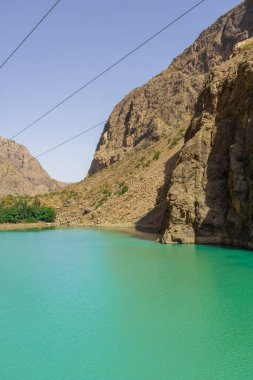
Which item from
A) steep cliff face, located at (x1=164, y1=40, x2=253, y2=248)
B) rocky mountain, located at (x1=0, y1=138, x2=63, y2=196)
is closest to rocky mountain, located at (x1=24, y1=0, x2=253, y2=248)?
steep cliff face, located at (x1=164, y1=40, x2=253, y2=248)

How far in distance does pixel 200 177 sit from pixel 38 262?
12.2 metres

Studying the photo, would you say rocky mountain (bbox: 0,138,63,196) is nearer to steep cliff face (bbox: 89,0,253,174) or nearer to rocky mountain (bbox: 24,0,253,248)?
rocky mountain (bbox: 24,0,253,248)

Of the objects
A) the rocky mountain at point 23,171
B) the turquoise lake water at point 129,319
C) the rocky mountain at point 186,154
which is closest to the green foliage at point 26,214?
the rocky mountain at point 186,154

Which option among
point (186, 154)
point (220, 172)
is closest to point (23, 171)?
point (186, 154)

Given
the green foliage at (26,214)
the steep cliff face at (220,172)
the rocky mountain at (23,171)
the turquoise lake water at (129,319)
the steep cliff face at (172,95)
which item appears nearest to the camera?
the turquoise lake water at (129,319)

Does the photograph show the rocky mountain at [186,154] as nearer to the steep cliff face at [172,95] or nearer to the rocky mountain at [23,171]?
the steep cliff face at [172,95]

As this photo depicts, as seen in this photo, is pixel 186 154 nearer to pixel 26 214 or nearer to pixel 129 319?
pixel 129 319

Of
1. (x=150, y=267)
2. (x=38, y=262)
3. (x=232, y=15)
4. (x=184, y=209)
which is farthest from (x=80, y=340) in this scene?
(x=232, y=15)

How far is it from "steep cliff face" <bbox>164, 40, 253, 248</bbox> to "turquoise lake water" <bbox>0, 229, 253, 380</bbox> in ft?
15.0

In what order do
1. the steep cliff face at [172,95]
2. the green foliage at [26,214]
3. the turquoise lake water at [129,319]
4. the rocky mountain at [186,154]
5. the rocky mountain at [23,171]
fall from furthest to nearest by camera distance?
1. the rocky mountain at [23,171]
2. the steep cliff face at [172,95]
3. the green foliage at [26,214]
4. the rocky mountain at [186,154]
5. the turquoise lake water at [129,319]

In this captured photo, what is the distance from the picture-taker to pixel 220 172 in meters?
→ 28.8

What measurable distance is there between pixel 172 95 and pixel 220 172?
4757 cm

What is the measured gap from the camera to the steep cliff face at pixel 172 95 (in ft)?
230

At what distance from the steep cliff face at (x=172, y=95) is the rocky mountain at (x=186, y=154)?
0.69 feet
